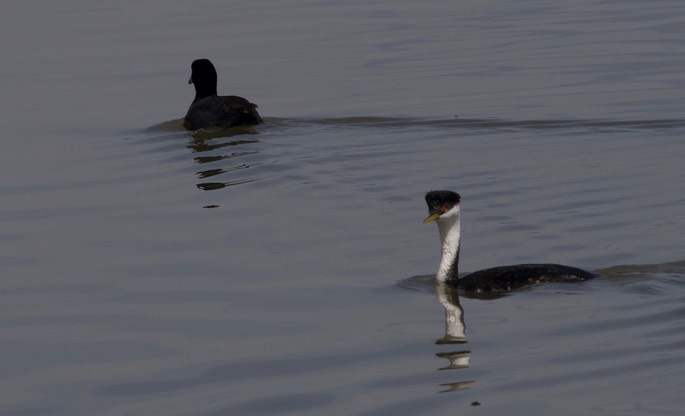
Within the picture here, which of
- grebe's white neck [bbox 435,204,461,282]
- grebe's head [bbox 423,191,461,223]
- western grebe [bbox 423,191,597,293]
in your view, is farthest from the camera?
grebe's white neck [bbox 435,204,461,282]

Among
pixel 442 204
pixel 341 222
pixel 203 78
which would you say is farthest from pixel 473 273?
pixel 203 78

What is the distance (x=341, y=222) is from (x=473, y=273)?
3.10 metres

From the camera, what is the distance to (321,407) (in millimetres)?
10398

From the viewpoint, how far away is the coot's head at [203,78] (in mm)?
25453

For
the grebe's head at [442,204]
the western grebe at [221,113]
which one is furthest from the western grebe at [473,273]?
the western grebe at [221,113]

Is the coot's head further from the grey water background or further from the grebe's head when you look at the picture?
the grebe's head

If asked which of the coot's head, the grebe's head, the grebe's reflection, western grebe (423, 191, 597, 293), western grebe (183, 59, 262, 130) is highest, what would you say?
the coot's head

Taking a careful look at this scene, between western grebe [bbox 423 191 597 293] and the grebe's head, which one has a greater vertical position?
the grebe's head

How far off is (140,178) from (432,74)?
923cm

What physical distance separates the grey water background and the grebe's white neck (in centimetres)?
22

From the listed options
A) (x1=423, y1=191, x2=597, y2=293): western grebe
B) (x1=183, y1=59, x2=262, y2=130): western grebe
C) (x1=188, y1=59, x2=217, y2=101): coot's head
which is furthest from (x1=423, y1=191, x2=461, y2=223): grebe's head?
(x1=188, y1=59, x2=217, y2=101): coot's head

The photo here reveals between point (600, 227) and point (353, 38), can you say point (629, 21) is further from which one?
point (600, 227)

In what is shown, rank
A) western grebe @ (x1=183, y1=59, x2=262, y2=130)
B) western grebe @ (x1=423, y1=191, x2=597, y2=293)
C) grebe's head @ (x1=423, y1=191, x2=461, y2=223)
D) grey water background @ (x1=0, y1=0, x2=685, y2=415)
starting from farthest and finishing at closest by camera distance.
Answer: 1. western grebe @ (x1=183, y1=59, x2=262, y2=130)
2. grebe's head @ (x1=423, y1=191, x2=461, y2=223)
3. western grebe @ (x1=423, y1=191, x2=597, y2=293)
4. grey water background @ (x1=0, y1=0, x2=685, y2=415)

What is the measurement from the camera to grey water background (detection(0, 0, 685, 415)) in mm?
11117
